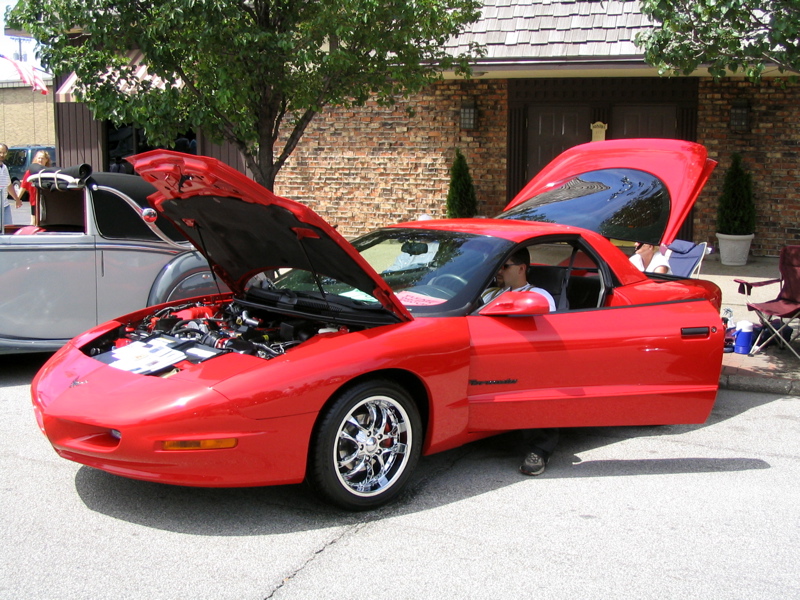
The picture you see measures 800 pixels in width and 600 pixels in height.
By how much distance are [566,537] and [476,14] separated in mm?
6905

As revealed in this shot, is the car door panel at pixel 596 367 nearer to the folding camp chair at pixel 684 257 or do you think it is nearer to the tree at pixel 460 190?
the folding camp chair at pixel 684 257

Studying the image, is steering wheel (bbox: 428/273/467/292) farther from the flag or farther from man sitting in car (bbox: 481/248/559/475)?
the flag

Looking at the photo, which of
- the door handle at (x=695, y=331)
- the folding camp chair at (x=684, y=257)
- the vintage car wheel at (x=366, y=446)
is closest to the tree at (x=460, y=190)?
the folding camp chair at (x=684, y=257)

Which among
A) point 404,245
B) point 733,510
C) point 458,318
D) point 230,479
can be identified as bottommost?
point 733,510

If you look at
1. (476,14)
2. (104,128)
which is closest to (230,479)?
(476,14)

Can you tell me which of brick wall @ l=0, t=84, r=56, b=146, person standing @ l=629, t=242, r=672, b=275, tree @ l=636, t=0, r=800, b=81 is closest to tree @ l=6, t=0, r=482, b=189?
tree @ l=636, t=0, r=800, b=81

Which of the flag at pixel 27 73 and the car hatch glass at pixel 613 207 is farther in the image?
the flag at pixel 27 73

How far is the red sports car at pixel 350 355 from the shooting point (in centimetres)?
385

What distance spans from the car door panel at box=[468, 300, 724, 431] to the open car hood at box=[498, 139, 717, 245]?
4.06ft

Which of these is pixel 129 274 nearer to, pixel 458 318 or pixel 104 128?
pixel 458 318

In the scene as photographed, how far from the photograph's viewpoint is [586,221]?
6.53 meters

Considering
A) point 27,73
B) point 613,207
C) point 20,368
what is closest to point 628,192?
point 613,207

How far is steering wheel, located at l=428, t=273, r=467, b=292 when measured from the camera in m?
4.82

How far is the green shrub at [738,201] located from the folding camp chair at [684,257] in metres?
4.46
